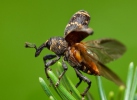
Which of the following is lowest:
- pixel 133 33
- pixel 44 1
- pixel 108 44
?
pixel 133 33

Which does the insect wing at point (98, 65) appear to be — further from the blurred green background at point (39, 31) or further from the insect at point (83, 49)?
Result: the blurred green background at point (39, 31)

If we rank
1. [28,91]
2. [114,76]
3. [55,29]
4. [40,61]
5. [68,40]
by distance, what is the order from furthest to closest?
[55,29] → [40,61] → [28,91] → [68,40] → [114,76]

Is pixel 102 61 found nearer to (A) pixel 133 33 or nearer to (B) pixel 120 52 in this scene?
(B) pixel 120 52

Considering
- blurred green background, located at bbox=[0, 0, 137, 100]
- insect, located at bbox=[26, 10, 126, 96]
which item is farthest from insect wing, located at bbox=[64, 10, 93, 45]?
blurred green background, located at bbox=[0, 0, 137, 100]

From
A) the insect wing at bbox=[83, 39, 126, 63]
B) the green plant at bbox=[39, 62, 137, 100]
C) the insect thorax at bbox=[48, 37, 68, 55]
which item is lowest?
the green plant at bbox=[39, 62, 137, 100]

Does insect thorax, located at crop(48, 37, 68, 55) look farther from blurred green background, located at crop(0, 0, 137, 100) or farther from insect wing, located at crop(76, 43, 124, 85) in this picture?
blurred green background, located at crop(0, 0, 137, 100)

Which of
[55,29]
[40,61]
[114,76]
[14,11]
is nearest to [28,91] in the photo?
[40,61]

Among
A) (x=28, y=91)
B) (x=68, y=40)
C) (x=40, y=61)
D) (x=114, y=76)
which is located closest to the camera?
(x=114, y=76)
